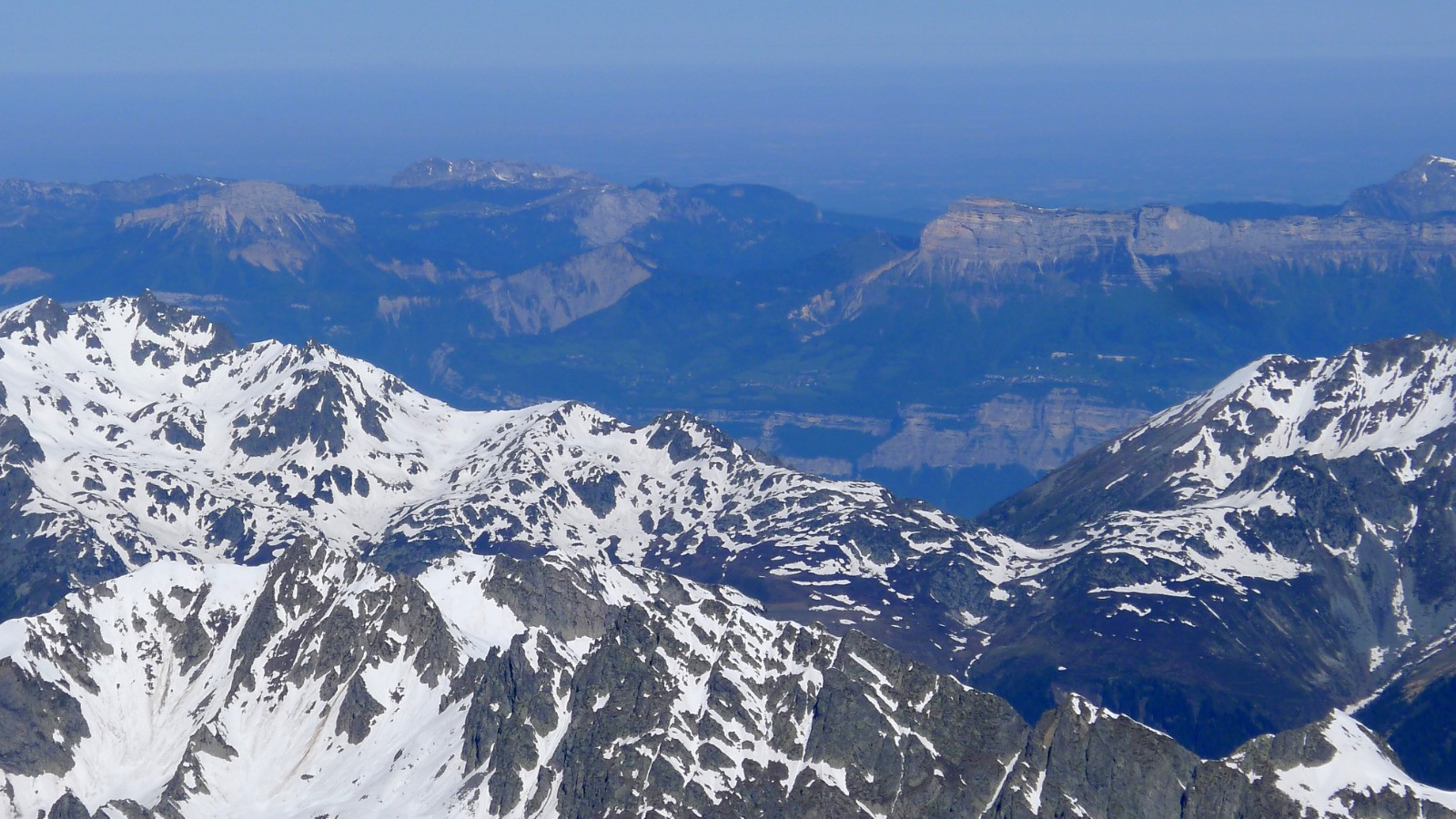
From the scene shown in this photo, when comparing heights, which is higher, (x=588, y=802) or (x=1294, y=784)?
(x=1294, y=784)

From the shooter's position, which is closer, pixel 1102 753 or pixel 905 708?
pixel 1102 753

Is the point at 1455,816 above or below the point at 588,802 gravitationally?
above

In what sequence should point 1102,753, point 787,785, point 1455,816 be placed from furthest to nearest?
point 787,785 < point 1102,753 < point 1455,816

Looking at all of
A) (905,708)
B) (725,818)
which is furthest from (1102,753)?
(725,818)

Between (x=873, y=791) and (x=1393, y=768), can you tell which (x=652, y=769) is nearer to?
(x=873, y=791)

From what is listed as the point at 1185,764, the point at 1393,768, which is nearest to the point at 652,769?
the point at 1185,764

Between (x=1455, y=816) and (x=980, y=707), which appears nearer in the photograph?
(x=1455, y=816)

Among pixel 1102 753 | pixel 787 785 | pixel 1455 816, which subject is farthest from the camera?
pixel 787 785

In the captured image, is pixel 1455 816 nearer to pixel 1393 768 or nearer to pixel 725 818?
pixel 1393 768
